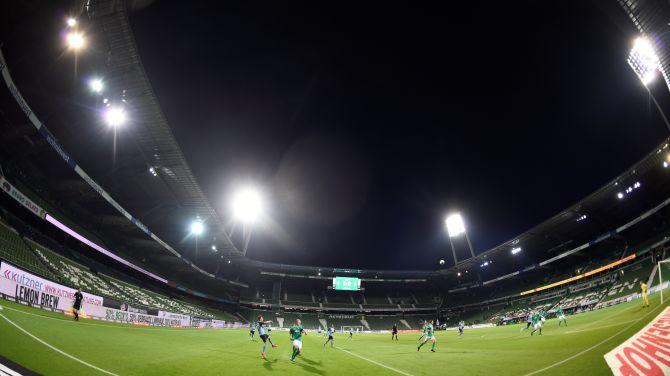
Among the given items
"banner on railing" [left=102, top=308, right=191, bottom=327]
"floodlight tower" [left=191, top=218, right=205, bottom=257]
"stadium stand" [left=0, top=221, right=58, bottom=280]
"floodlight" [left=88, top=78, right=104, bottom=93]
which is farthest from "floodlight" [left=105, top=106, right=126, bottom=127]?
"floodlight tower" [left=191, top=218, right=205, bottom=257]

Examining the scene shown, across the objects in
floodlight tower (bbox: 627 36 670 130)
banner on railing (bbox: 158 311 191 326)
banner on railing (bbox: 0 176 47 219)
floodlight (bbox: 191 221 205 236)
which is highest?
floodlight tower (bbox: 627 36 670 130)

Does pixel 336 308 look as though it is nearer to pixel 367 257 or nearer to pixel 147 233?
pixel 367 257

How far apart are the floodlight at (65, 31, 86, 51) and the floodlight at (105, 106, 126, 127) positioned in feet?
17.7

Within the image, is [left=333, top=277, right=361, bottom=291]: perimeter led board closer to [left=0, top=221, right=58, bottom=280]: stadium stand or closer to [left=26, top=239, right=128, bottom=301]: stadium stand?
[left=26, top=239, right=128, bottom=301]: stadium stand

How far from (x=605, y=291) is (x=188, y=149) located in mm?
58564

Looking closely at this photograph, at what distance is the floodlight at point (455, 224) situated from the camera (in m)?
61.1

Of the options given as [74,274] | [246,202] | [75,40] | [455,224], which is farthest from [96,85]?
[455,224]

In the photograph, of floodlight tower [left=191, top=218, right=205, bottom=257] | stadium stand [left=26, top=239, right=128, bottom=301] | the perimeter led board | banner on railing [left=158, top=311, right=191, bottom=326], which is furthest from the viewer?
the perimeter led board

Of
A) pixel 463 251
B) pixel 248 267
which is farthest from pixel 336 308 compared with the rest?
→ pixel 463 251

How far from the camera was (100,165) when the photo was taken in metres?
33.9

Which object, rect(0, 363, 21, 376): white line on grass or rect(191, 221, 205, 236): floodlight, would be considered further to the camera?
rect(191, 221, 205, 236): floodlight

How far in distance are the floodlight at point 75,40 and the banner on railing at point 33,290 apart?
51.4ft

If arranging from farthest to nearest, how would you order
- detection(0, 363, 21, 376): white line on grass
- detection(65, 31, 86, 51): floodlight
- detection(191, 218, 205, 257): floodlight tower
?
detection(191, 218, 205, 257): floodlight tower < detection(65, 31, 86, 51): floodlight < detection(0, 363, 21, 376): white line on grass

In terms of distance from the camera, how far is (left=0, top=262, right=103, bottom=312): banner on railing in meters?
16.3
